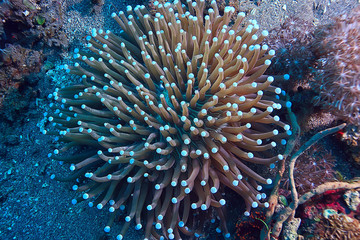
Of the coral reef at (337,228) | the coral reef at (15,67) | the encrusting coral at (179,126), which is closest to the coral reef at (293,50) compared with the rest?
the encrusting coral at (179,126)

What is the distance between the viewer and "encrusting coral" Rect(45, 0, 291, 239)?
122 inches

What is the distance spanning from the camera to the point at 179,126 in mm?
3293

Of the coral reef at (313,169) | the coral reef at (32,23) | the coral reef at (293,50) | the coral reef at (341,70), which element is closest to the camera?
the coral reef at (341,70)

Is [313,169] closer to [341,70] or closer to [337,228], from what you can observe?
[337,228]

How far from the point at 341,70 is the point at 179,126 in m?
2.14

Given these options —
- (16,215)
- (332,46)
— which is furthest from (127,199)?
(332,46)

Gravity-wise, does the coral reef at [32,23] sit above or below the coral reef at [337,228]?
below

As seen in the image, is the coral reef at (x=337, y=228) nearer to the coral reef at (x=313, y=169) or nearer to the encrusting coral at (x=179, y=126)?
the coral reef at (x=313, y=169)

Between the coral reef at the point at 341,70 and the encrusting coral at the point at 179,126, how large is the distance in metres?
0.61

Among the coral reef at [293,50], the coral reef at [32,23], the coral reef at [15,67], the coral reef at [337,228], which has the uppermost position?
the coral reef at [293,50]

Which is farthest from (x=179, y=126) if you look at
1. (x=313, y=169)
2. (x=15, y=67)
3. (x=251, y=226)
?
(x=15, y=67)

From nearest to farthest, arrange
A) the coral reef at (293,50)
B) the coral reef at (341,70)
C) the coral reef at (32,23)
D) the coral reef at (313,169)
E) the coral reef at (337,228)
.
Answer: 1. the coral reef at (337,228)
2. the coral reef at (341,70)
3. the coral reef at (313,169)
4. the coral reef at (293,50)
5. the coral reef at (32,23)

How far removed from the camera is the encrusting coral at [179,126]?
3.10m

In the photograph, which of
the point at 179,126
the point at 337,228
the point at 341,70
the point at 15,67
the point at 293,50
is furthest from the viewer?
the point at 15,67
